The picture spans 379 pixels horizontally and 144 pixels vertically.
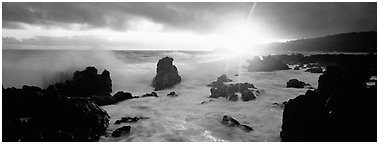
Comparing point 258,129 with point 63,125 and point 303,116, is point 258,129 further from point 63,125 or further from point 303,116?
point 63,125

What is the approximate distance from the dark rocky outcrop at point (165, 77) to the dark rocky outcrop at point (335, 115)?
39.4 ft

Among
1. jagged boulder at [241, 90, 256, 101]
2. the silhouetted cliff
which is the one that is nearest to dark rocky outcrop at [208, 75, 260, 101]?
jagged boulder at [241, 90, 256, 101]

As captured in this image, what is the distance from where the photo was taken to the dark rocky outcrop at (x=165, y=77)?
64.4ft

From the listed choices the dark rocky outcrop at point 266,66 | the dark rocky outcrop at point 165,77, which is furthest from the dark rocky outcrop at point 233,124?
the dark rocky outcrop at point 266,66

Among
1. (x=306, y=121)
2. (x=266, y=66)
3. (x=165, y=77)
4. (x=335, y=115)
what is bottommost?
(x=306, y=121)

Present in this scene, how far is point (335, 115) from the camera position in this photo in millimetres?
7109

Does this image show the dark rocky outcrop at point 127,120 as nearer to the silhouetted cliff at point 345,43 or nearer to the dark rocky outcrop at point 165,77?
the dark rocky outcrop at point 165,77

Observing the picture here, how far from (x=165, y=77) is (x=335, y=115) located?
558 inches

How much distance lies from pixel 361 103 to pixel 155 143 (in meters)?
5.54

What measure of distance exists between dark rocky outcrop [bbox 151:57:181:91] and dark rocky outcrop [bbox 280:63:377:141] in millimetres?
12010

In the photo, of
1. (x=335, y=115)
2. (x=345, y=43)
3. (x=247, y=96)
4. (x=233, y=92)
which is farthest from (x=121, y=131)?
(x=345, y=43)

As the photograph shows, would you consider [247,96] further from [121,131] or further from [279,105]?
[121,131]

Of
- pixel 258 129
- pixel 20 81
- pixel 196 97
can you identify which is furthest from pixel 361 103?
pixel 20 81

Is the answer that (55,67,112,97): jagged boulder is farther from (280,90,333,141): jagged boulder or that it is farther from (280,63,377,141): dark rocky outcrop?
(280,63,377,141): dark rocky outcrop
